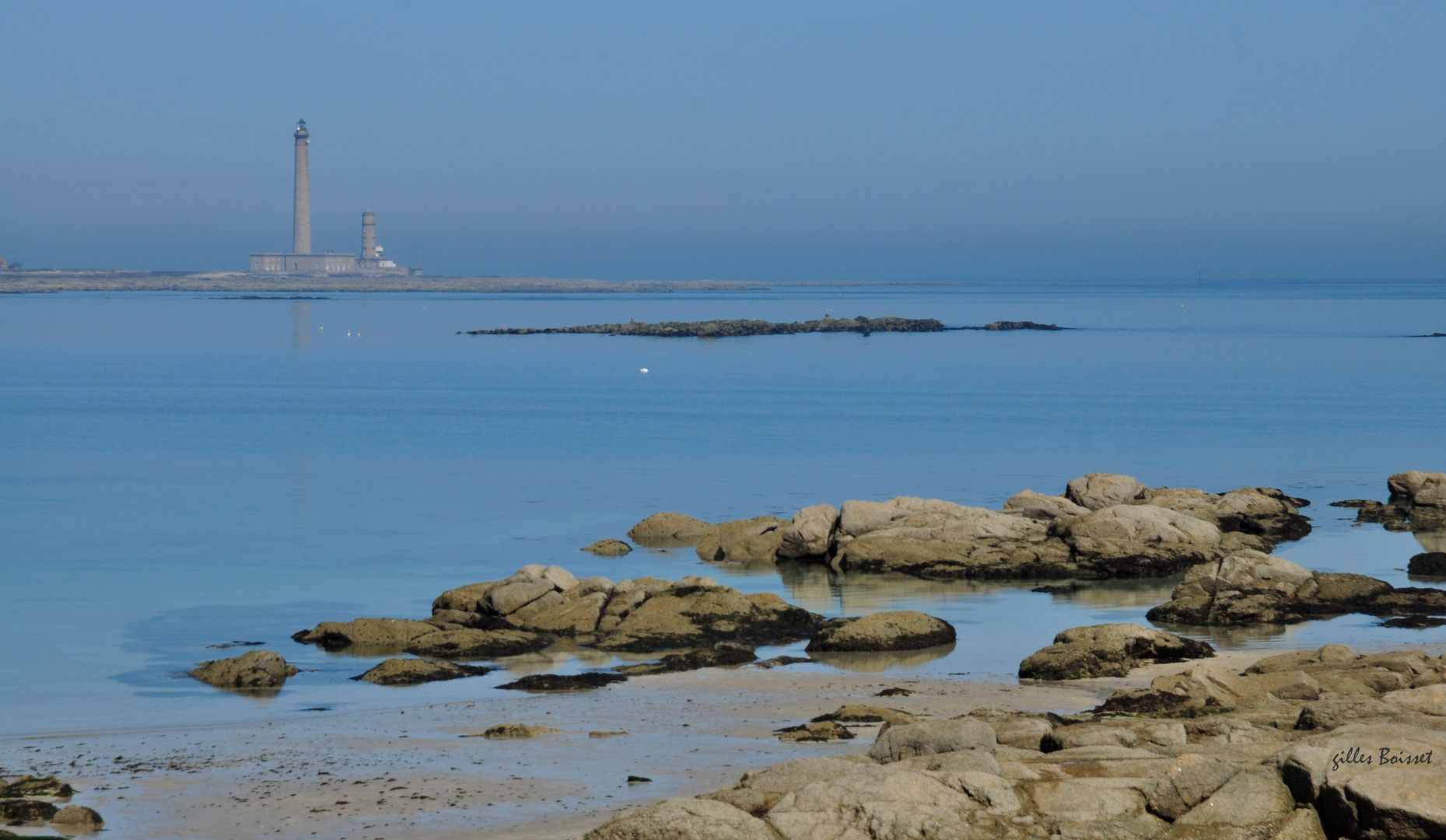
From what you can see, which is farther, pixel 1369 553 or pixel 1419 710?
pixel 1369 553

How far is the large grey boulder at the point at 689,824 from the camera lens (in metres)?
10.7

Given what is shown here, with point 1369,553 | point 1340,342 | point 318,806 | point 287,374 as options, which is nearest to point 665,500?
point 1369,553

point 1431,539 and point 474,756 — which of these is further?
A: point 1431,539

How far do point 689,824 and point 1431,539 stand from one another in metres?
26.1

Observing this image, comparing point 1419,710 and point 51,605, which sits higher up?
point 1419,710

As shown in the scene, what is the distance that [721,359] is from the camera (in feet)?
335

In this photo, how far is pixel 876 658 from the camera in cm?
2103

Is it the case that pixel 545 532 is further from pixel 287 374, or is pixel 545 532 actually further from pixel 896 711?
pixel 287 374

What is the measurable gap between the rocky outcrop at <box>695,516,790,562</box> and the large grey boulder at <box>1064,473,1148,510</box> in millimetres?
7025

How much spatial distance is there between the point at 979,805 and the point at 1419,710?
559 centimetres

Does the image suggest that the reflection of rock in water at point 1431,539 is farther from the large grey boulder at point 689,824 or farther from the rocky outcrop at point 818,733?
the large grey boulder at point 689,824

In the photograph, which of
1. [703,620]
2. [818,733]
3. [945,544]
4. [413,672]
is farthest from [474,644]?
[945,544]

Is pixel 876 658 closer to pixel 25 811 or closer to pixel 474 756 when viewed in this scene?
pixel 474 756
